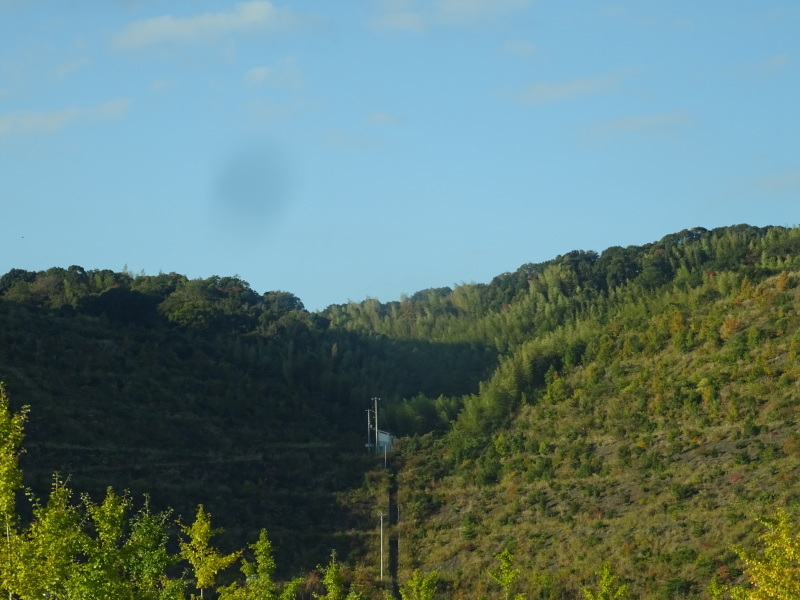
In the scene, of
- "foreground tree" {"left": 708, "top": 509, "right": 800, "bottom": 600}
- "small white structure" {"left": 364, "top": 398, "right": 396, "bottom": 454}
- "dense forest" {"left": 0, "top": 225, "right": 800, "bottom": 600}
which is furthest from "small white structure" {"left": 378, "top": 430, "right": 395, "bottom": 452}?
"foreground tree" {"left": 708, "top": 509, "right": 800, "bottom": 600}

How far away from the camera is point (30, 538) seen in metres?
26.4

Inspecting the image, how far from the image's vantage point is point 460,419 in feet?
283

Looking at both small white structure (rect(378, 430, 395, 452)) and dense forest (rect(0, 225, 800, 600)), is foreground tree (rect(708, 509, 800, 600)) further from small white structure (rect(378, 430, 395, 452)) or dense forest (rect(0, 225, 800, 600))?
small white structure (rect(378, 430, 395, 452))

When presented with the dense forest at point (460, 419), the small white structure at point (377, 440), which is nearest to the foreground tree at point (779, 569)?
the dense forest at point (460, 419)

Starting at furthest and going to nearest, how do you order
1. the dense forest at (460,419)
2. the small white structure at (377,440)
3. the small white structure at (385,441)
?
1. the small white structure at (385,441)
2. the small white structure at (377,440)
3. the dense forest at (460,419)

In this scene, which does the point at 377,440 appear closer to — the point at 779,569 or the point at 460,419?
the point at 460,419

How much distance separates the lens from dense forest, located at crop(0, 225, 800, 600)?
59.6m

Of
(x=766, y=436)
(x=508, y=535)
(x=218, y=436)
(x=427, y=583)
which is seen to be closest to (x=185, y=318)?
(x=218, y=436)

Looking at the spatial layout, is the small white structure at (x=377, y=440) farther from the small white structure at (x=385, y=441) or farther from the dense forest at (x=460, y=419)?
the dense forest at (x=460, y=419)

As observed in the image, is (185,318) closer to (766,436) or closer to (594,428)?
(594,428)

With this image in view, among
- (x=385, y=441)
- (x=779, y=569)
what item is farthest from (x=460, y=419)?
(x=779, y=569)

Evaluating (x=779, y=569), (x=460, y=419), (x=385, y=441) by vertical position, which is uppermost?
(x=460, y=419)

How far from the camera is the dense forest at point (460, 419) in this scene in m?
59.6

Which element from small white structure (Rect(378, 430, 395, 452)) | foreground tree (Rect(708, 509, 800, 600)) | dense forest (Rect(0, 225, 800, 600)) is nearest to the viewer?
foreground tree (Rect(708, 509, 800, 600))
